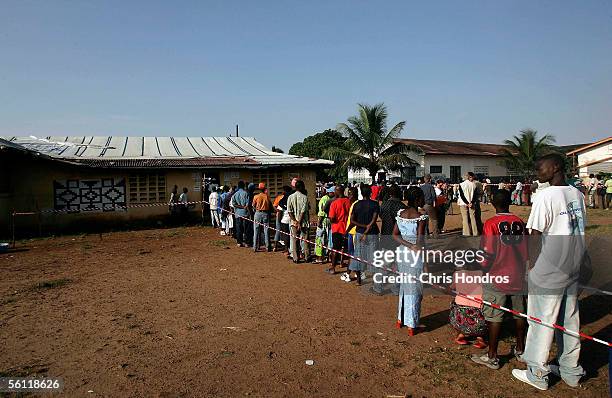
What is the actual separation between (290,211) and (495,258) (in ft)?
16.8

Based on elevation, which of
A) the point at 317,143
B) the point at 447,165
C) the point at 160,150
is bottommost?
the point at 447,165

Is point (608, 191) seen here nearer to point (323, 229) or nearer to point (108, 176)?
point (323, 229)

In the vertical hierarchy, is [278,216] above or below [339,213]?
below

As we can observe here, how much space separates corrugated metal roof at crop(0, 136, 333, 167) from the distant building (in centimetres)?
1918

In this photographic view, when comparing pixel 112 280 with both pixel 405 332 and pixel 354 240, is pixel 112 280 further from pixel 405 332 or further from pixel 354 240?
pixel 405 332

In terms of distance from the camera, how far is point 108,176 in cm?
1513

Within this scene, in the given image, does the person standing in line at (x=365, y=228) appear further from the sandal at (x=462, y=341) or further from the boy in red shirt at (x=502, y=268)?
the boy in red shirt at (x=502, y=268)

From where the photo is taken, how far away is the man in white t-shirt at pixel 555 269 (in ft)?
11.4

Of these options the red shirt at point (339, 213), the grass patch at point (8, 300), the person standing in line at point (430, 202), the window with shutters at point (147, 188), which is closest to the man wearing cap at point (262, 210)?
the red shirt at point (339, 213)

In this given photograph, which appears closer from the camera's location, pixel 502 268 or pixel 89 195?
pixel 502 268

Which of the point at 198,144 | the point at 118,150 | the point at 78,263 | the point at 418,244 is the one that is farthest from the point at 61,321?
the point at 198,144

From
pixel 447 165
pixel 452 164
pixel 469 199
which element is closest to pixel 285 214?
pixel 469 199

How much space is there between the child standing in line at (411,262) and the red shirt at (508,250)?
102 cm

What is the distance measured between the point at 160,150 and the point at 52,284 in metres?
12.4
